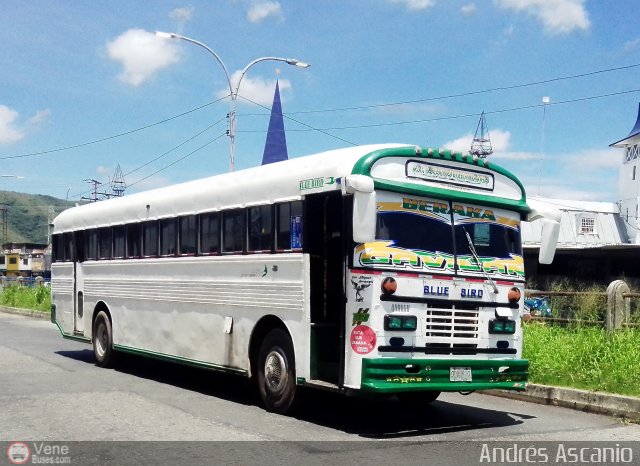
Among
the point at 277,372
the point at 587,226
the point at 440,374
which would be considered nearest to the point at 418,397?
the point at 440,374

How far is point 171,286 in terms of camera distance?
12.3m

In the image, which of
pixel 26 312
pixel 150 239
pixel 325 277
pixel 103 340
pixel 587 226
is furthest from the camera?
pixel 587 226

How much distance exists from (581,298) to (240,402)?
23.3 feet

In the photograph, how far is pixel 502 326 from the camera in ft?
30.0

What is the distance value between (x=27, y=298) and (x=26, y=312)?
3.16 meters

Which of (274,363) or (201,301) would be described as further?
(201,301)

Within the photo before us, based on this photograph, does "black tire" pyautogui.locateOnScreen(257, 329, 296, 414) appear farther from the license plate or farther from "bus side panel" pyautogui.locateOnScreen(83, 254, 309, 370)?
the license plate

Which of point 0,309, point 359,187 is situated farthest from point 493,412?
point 0,309

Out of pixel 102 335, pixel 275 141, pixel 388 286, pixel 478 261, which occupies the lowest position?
pixel 102 335

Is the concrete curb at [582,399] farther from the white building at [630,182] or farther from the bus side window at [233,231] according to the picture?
the white building at [630,182]

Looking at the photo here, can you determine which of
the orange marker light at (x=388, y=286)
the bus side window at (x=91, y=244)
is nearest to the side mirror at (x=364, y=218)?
the orange marker light at (x=388, y=286)

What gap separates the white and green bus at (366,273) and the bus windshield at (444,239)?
15 millimetres

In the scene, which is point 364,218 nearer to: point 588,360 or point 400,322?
point 400,322

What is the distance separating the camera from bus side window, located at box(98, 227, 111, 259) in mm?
14527
